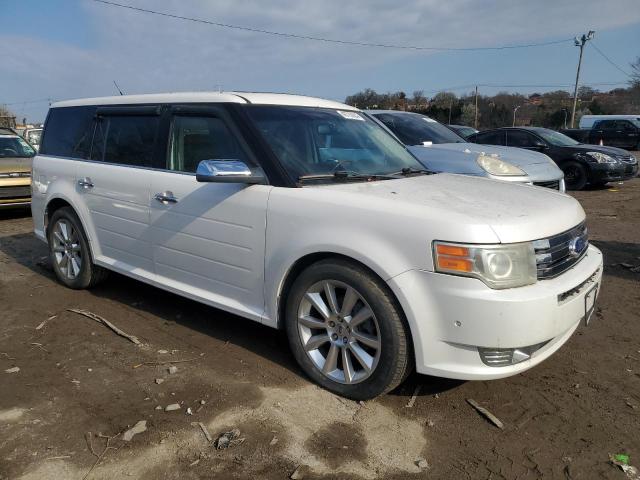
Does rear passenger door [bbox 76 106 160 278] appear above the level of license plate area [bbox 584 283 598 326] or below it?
above

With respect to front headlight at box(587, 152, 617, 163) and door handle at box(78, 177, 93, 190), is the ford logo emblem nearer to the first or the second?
door handle at box(78, 177, 93, 190)

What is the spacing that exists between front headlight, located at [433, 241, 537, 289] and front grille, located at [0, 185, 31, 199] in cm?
909

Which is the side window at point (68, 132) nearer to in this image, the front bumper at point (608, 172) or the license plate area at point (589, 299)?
the license plate area at point (589, 299)

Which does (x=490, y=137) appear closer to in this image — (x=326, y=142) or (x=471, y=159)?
(x=471, y=159)

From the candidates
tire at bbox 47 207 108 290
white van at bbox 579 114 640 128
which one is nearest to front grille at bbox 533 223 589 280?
tire at bbox 47 207 108 290

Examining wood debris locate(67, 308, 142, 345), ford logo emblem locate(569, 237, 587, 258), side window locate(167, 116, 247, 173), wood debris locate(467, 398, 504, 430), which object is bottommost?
wood debris locate(67, 308, 142, 345)

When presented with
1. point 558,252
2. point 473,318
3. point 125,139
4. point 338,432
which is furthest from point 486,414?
point 125,139

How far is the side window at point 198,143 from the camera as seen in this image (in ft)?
11.9

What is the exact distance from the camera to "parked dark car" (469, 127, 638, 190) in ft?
38.7

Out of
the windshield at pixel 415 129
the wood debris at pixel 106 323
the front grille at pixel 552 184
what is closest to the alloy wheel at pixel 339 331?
the wood debris at pixel 106 323

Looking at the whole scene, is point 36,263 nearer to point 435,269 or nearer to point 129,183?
point 129,183

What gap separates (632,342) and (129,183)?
406 centimetres

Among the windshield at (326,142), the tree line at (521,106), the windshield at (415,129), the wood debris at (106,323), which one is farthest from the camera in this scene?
the tree line at (521,106)

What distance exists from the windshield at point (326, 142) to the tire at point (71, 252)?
2403 mm
